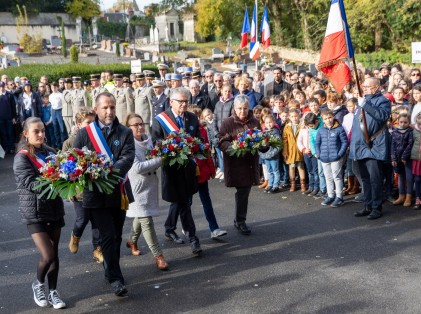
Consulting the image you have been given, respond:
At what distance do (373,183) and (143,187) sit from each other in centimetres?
381

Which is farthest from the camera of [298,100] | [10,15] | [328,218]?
[10,15]

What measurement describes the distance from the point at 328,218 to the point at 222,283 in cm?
305

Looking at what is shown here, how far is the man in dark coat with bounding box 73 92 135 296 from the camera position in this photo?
605 centimetres

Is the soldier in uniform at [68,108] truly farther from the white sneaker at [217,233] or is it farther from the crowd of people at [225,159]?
the white sneaker at [217,233]

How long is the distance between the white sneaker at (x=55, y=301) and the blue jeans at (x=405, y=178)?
19.6 ft

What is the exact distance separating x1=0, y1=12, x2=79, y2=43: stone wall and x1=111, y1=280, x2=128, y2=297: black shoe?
3244 inches

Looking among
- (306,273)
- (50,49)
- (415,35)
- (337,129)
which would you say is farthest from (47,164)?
(50,49)

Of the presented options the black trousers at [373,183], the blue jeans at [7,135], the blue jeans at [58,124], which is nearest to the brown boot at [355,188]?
the black trousers at [373,183]

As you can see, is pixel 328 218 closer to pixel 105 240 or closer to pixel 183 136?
pixel 183 136

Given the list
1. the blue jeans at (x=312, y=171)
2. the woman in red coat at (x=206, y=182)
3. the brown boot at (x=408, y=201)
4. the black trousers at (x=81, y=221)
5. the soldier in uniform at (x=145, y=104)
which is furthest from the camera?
the soldier in uniform at (x=145, y=104)

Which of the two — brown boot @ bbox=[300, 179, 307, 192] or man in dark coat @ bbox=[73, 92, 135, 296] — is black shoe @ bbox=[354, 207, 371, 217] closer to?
brown boot @ bbox=[300, 179, 307, 192]

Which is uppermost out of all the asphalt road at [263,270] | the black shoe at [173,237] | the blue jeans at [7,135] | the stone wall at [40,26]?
the stone wall at [40,26]

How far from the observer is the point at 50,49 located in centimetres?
6838

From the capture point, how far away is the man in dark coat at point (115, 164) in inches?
238
